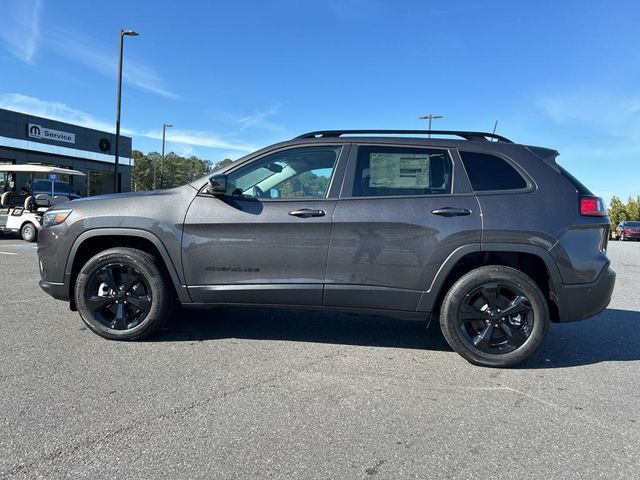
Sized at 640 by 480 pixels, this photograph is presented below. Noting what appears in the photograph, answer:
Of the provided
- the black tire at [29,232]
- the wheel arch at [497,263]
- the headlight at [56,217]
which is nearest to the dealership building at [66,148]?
the black tire at [29,232]

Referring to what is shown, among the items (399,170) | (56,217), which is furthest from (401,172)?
(56,217)

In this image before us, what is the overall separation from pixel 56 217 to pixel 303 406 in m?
2.88

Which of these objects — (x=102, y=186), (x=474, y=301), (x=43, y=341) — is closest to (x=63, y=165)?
(x=102, y=186)

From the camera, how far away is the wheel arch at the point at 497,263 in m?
3.74

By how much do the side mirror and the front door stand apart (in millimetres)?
101

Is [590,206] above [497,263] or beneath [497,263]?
above

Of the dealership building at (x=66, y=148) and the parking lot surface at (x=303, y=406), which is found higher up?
the dealership building at (x=66, y=148)

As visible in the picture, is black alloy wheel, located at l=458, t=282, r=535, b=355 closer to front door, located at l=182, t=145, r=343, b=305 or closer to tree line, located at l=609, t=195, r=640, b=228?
front door, located at l=182, t=145, r=343, b=305

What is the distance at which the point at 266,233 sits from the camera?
3936mm

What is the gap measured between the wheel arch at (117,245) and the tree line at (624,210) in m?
68.5

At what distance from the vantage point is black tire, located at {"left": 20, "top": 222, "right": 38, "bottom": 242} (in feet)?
45.6

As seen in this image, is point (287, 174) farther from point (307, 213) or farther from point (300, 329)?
point (300, 329)

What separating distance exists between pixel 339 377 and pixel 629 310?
4.71 meters

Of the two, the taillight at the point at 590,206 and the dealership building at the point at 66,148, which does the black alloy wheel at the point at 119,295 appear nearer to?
the taillight at the point at 590,206
